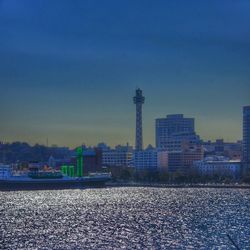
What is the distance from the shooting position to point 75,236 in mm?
59094

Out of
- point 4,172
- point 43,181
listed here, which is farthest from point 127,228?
point 4,172

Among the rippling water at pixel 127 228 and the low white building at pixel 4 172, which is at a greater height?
the low white building at pixel 4 172

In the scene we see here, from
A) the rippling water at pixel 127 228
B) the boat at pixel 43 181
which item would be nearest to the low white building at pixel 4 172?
the boat at pixel 43 181

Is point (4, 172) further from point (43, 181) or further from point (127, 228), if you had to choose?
point (127, 228)

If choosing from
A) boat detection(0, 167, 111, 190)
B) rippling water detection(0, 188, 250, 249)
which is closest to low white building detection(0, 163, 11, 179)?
boat detection(0, 167, 111, 190)

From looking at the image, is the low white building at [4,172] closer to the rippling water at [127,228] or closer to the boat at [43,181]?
the boat at [43,181]

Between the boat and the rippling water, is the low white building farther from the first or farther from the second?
the rippling water

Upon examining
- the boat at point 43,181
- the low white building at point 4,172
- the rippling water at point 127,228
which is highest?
the low white building at point 4,172

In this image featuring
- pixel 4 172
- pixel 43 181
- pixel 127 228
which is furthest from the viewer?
pixel 4 172

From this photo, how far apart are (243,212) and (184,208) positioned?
483 inches

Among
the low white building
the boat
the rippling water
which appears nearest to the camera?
the rippling water

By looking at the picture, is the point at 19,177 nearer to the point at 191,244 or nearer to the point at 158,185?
the point at 158,185

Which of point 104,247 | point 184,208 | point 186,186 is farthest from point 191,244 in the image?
point 186,186

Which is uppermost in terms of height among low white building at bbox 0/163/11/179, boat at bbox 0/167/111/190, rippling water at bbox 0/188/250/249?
low white building at bbox 0/163/11/179
